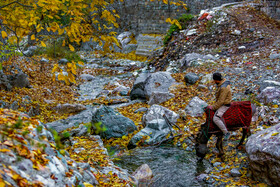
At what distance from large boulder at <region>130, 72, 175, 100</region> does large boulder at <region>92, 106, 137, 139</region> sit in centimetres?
266

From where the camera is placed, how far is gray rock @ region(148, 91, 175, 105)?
8.36 meters

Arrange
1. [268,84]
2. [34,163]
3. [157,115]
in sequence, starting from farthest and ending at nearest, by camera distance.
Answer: [268,84], [157,115], [34,163]

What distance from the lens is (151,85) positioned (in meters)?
9.23

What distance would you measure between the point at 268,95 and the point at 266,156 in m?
3.13

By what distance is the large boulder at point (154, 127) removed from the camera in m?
5.82

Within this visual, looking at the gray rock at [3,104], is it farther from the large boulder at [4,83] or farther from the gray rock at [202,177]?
the gray rock at [202,177]

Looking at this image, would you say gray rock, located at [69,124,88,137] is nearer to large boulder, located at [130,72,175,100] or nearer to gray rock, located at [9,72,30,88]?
large boulder, located at [130,72,175,100]

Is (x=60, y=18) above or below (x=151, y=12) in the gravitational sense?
below

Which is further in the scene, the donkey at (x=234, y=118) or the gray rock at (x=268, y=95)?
the gray rock at (x=268, y=95)

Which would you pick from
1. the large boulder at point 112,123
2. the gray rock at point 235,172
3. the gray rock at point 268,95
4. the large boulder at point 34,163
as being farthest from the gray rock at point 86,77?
the large boulder at point 34,163

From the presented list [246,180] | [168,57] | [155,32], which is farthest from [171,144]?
[155,32]

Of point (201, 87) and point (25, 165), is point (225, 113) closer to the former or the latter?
point (25, 165)

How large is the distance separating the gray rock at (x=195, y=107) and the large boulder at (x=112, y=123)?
171 cm

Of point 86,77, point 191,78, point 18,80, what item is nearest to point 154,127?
point 191,78
